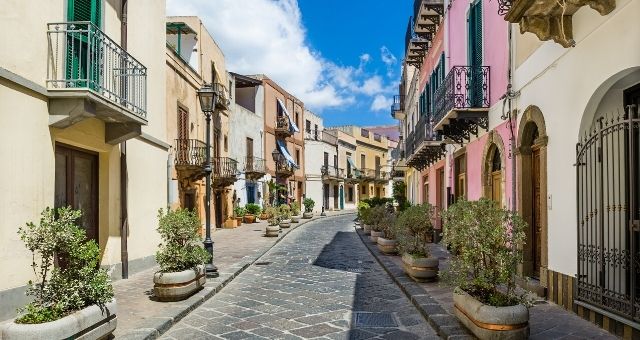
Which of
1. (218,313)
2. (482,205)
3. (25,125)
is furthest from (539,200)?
(25,125)

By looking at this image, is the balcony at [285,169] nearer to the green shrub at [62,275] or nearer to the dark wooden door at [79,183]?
the dark wooden door at [79,183]

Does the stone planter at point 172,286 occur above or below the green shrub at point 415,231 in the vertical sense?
below

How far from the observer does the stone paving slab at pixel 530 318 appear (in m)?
5.26

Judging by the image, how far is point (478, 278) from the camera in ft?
17.4

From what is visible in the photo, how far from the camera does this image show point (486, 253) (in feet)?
17.1

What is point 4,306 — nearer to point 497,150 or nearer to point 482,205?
point 482,205

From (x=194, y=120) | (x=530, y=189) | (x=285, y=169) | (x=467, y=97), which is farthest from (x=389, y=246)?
(x=285, y=169)

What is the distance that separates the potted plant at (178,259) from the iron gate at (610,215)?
5.44 metres

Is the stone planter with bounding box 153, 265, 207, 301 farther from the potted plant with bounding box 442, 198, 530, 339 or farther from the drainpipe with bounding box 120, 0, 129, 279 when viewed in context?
the potted plant with bounding box 442, 198, 530, 339

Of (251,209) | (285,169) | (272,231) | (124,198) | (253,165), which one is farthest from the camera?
(285,169)

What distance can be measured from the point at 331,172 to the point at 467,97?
3576 cm

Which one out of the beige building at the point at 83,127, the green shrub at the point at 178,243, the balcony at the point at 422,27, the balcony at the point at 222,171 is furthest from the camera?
the balcony at the point at 222,171

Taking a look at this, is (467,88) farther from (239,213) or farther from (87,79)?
(239,213)

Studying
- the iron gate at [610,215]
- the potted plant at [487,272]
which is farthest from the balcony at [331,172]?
the potted plant at [487,272]
